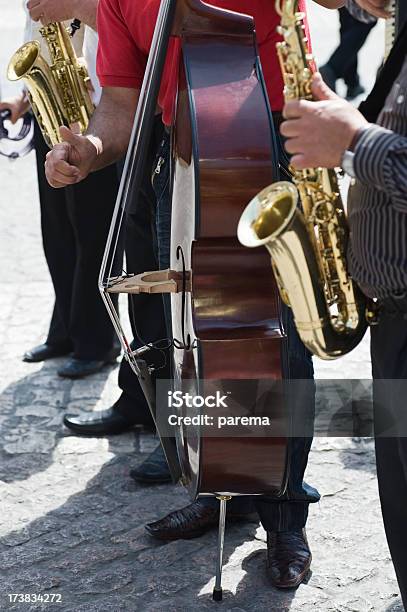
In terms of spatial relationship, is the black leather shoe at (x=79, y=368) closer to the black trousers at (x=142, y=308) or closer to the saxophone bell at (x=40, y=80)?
the black trousers at (x=142, y=308)

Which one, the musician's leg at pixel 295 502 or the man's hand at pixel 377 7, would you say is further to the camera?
the musician's leg at pixel 295 502

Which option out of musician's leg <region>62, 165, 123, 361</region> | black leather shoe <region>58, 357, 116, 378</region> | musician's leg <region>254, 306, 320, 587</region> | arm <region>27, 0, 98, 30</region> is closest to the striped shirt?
musician's leg <region>254, 306, 320, 587</region>

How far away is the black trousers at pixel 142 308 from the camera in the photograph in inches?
121

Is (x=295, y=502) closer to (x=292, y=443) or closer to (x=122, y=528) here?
(x=292, y=443)

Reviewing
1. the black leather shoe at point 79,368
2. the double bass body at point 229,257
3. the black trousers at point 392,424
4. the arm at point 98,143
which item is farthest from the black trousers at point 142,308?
the black trousers at point 392,424

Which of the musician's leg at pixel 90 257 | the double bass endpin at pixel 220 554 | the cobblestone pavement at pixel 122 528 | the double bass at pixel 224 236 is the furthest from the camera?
the musician's leg at pixel 90 257

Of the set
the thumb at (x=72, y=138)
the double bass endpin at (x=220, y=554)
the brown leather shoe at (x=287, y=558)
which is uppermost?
the thumb at (x=72, y=138)

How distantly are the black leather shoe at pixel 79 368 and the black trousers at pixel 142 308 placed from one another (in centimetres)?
47

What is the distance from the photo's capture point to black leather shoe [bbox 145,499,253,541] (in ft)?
9.01

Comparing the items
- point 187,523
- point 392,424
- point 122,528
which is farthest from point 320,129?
point 122,528

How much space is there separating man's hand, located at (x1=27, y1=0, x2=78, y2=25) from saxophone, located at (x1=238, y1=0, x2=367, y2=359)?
1.42 meters

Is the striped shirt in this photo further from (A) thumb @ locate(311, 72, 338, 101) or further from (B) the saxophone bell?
(B) the saxophone bell

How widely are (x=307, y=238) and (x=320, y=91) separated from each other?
0.83ft

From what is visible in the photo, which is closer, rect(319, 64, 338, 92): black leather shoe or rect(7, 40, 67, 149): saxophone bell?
rect(7, 40, 67, 149): saxophone bell
